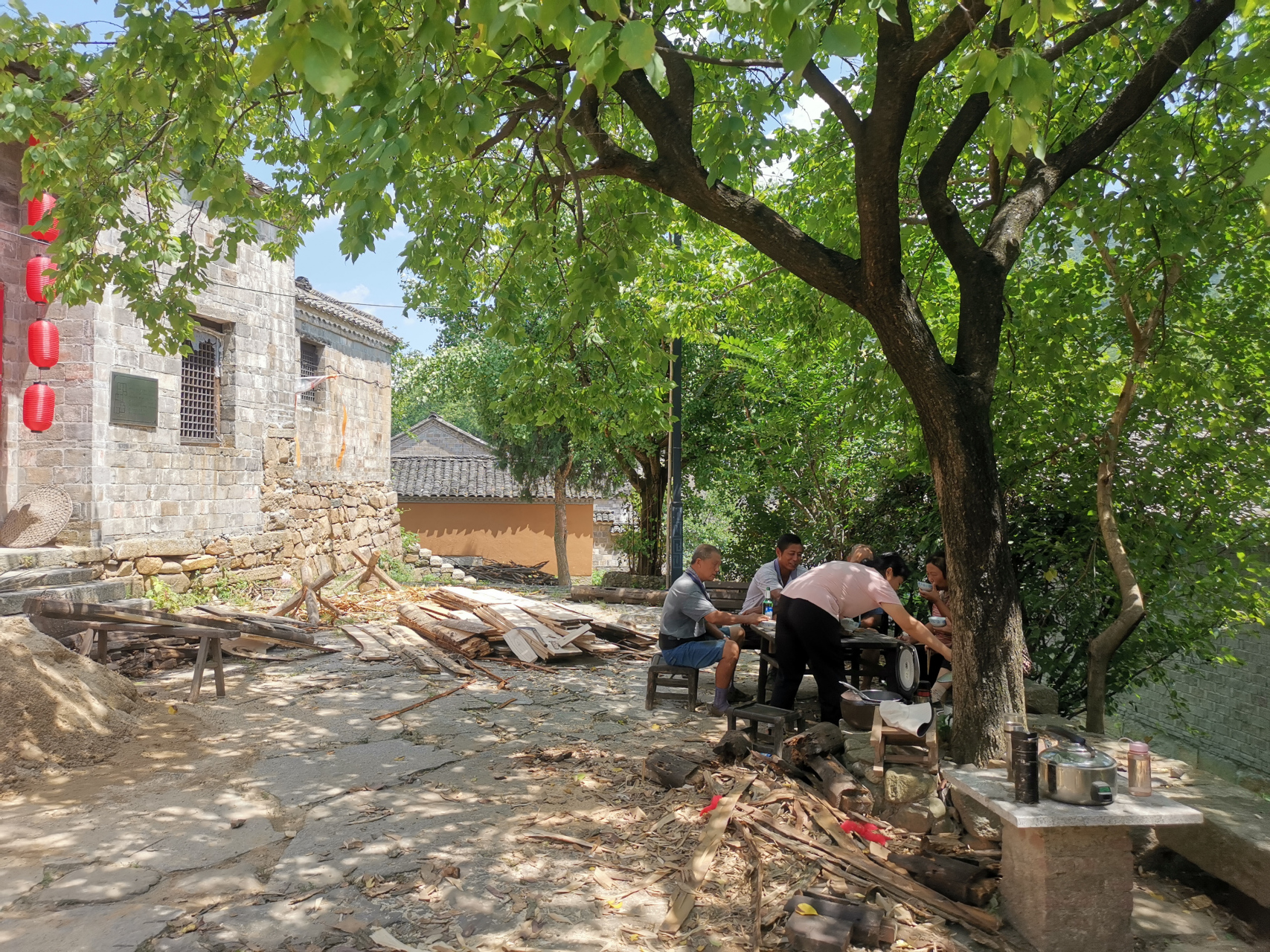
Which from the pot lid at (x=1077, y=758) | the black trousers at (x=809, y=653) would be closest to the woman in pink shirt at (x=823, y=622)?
the black trousers at (x=809, y=653)

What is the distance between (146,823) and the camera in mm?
4766

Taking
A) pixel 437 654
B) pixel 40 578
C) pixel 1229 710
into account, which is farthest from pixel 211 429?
pixel 1229 710

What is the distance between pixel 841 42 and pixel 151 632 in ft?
26.6

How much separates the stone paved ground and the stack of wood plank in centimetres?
222

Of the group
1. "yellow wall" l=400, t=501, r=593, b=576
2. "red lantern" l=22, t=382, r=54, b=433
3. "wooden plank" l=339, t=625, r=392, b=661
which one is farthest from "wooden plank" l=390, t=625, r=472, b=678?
"yellow wall" l=400, t=501, r=593, b=576

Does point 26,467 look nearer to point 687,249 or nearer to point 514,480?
point 687,249

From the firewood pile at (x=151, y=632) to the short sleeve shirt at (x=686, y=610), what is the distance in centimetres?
397

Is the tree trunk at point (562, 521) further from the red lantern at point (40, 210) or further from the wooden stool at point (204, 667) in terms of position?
the wooden stool at point (204, 667)

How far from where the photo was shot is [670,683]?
7.54 m

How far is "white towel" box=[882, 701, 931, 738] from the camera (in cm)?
517

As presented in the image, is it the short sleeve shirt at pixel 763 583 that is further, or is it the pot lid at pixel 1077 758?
the short sleeve shirt at pixel 763 583

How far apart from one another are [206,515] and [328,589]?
235cm

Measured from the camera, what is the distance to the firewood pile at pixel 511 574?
22953mm

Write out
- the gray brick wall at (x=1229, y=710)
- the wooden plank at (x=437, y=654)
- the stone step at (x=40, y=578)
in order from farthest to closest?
the gray brick wall at (x=1229, y=710) → the wooden plank at (x=437, y=654) → the stone step at (x=40, y=578)
